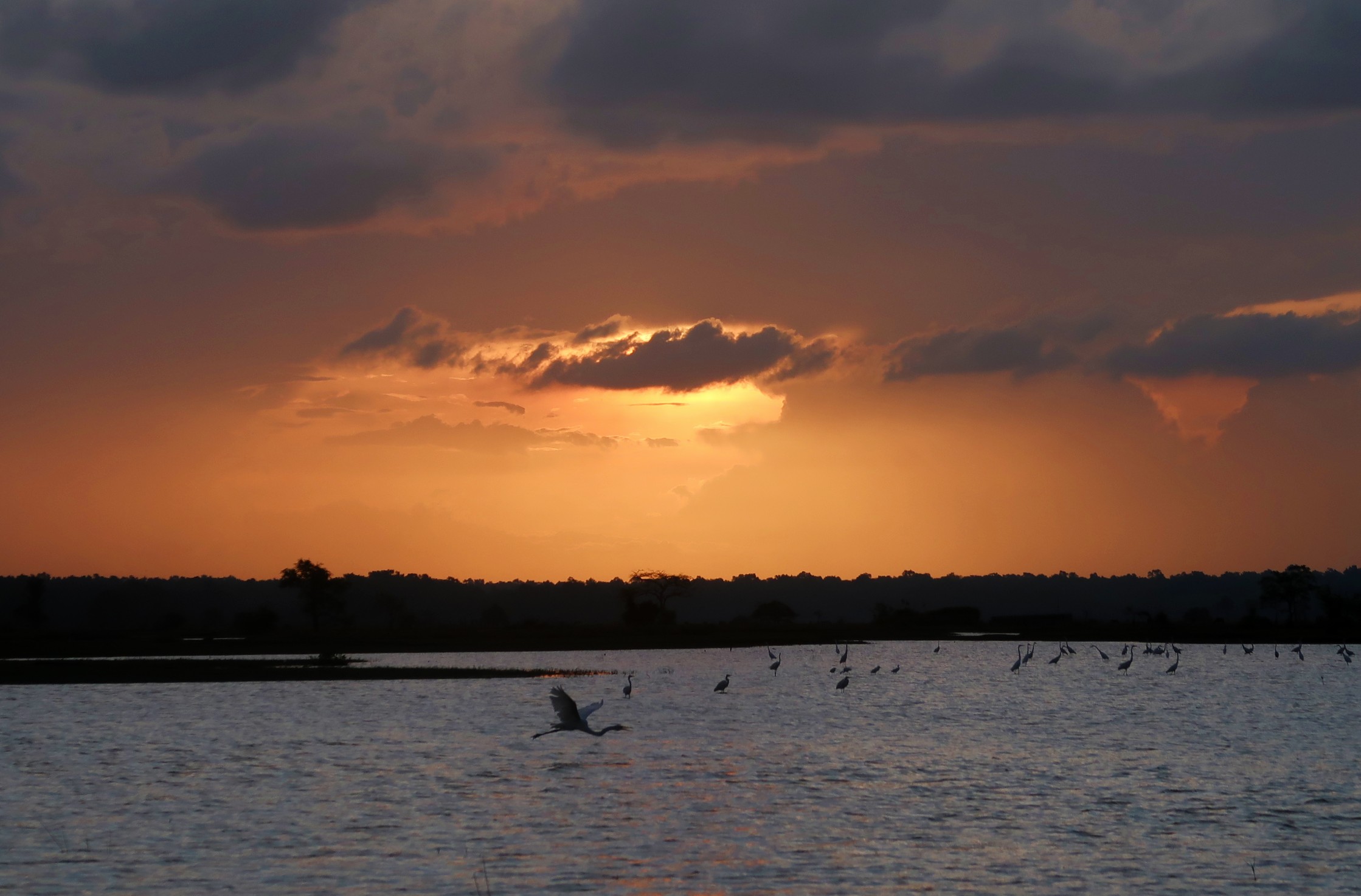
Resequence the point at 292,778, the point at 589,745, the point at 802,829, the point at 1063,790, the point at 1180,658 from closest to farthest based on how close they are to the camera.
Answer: the point at 802,829
the point at 1063,790
the point at 292,778
the point at 589,745
the point at 1180,658

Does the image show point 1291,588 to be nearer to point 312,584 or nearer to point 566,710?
point 312,584

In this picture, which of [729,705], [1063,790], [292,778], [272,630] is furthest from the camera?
[272,630]

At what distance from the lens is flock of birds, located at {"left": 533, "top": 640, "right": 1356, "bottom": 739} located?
113ft

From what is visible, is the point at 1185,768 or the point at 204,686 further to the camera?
the point at 204,686

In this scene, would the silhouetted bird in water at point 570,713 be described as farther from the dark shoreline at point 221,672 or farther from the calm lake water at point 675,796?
the dark shoreline at point 221,672

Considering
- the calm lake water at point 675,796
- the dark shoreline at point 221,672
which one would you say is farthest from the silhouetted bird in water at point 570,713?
the dark shoreline at point 221,672

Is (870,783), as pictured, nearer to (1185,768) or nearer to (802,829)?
(802,829)

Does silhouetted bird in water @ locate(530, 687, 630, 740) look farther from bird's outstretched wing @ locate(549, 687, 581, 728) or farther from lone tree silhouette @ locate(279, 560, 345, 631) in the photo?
lone tree silhouette @ locate(279, 560, 345, 631)

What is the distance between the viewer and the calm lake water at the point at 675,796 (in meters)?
20.3

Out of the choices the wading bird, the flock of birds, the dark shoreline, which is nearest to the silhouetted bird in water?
→ the flock of birds

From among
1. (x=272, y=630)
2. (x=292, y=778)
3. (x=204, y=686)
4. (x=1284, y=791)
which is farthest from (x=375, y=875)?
(x=272, y=630)

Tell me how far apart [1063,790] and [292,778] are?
18.0 meters

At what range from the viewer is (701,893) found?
18891 millimetres

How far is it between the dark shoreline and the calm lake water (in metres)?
11.1
